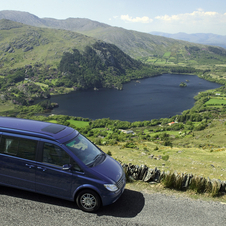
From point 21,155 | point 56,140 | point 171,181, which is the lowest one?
point 171,181

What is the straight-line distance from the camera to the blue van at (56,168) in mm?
7426

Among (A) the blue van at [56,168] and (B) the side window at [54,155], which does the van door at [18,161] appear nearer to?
(A) the blue van at [56,168]

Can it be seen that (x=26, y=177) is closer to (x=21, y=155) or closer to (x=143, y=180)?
(x=21, y=155)

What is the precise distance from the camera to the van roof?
802 centimetres

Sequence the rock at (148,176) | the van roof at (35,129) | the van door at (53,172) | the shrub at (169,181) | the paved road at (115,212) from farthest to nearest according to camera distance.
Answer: the rock at (148,176) < the shrub at (169,181) < the van roof at (35,129) < the van door at (53,172) < the paved road at (115,212)

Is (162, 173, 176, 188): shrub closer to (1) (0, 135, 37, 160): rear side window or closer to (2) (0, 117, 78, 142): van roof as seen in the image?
(2) (0, 117, 78, 142): van roof

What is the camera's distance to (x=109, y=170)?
802 centimetres

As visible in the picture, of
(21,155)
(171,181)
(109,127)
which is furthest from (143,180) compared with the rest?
(109,127)

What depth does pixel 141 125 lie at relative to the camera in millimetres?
121312

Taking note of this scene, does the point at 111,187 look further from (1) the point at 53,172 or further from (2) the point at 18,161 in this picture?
(2) the point at 18,161

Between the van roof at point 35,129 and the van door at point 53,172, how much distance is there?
0.41 metres

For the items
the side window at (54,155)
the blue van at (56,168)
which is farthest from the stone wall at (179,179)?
the side window at (54,155)

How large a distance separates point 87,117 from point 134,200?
133 m

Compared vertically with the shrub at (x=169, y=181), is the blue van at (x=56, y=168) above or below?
above
